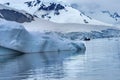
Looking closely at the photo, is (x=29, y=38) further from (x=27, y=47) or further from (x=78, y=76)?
(x=78, y=76)

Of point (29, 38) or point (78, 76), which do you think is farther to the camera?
point (29, 38)

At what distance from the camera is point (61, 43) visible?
1849 inches

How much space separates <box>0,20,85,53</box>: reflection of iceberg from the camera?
39656 millimetres

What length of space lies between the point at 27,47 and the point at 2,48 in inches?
125

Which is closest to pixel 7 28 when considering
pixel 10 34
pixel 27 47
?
pixel 10 34

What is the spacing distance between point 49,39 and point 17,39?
497 centimetres

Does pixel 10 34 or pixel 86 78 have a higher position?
pixel 86 78

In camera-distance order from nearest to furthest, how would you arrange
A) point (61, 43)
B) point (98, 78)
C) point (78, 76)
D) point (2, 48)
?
1. point (98, 78)
2. point (78, 76)
3. point (2, 48)
4. point (61, 43)

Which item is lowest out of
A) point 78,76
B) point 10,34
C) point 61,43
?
point 61,43

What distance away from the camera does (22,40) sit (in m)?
41.0

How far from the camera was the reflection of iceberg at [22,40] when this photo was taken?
130ft

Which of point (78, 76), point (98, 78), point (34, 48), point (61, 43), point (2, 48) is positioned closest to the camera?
point (98, 78)

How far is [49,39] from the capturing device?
44406 millimetres

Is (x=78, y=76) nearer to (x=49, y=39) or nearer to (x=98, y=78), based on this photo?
(x=98, y=78)
